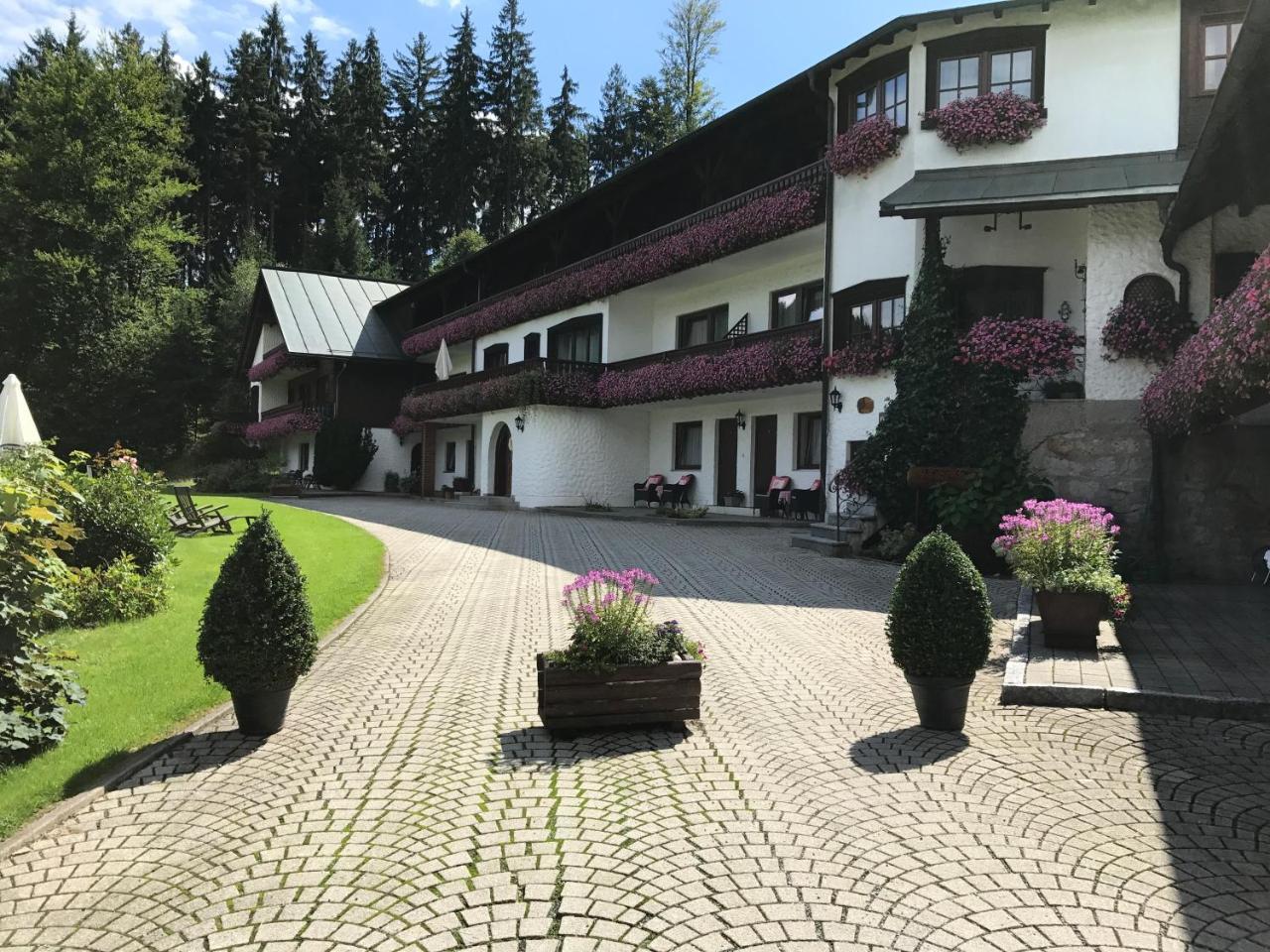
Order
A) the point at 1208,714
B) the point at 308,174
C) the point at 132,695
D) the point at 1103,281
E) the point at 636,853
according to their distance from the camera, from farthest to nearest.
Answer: the point at 308,174, the point at 1103,281, the point at 132,695, the point at 1208,714, the point at 636,853

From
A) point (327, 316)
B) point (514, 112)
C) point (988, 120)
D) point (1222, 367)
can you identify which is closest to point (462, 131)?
point (514, 112)

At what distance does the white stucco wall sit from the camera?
1578cm

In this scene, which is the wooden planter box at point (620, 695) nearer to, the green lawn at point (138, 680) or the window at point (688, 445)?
the green lawn at point (138, 680)

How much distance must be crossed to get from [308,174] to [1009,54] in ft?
158

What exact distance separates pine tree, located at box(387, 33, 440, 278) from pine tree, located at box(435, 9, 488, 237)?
6.45 feet

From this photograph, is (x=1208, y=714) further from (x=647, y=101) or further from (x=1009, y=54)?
(x=647, y=101)

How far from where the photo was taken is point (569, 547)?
50.0 ft

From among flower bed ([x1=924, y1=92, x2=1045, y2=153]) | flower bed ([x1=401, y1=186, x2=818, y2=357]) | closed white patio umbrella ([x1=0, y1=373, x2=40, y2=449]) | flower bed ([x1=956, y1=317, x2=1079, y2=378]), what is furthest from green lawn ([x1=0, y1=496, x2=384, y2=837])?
flower bed ([x1=924, y1=92, x2=1045, y2=153])

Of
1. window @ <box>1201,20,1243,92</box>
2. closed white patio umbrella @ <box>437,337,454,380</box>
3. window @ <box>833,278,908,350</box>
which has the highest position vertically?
window @ <box>1201,20,1243,92</box>

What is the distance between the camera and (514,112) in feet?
159

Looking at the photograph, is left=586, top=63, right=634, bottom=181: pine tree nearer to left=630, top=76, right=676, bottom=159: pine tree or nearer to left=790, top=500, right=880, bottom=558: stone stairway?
left=630, top=76, right=676, bottom=159: pine tree

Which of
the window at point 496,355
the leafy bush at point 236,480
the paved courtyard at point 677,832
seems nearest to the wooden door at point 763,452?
the window at point 496,355

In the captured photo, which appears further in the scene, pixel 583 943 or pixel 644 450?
pixel 644 450

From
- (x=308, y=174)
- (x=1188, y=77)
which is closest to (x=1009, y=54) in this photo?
(x=1188, y=77)
